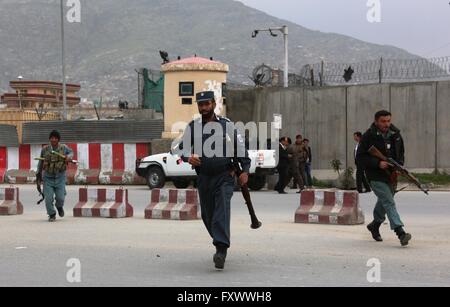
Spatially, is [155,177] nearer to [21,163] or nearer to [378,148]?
[21,163]

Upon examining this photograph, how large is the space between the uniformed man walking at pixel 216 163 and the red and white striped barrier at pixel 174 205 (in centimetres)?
567

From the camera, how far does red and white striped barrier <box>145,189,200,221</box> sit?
1491 centimetres

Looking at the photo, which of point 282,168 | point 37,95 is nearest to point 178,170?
point 282,168

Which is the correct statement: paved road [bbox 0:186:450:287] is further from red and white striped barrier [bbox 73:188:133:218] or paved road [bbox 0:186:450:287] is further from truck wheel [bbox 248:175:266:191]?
truck wheel [bbox 248:175:266:191]

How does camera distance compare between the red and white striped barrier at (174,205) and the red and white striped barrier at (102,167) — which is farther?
the red and white striped barrier at (102,167)

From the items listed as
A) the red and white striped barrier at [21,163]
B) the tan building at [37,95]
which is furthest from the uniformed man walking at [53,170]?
the tan building at [37,95]

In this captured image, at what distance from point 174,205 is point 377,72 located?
13.1 m

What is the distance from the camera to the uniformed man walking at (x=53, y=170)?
1487 cm

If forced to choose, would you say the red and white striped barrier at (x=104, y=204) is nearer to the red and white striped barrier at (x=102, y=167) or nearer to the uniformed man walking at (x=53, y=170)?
the uniformed man walking at (x=53, y=170)

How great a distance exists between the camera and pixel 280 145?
77.0ft

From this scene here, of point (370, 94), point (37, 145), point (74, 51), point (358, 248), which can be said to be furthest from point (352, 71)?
→ point (74, 51)

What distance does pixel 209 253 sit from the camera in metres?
10.3

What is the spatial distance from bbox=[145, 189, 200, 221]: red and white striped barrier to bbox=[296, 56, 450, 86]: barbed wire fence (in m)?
11.9

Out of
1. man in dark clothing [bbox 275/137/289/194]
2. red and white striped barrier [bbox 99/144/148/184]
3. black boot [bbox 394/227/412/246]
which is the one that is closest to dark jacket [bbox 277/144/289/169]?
man in dark clothing [bbox 275/137/289/194]
